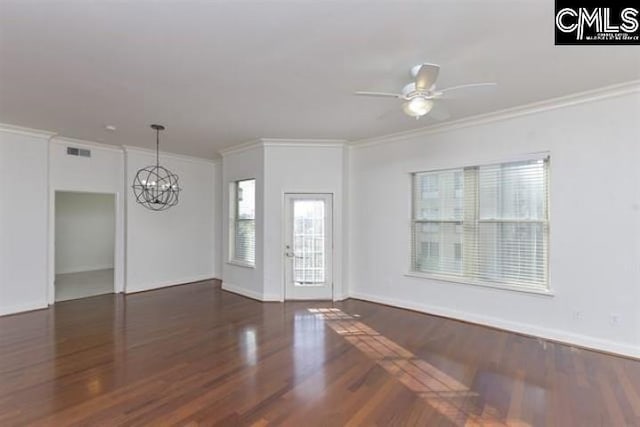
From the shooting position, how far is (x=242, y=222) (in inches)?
255

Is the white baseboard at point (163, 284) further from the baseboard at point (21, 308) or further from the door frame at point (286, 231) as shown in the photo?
the door frame at point (286, 231)

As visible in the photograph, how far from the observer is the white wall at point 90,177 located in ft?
18.3

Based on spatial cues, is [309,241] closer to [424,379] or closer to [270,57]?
[424,379]

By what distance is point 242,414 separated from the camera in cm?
248

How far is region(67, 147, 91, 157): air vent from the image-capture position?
5.81m

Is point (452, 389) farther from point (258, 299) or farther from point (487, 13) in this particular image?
point (258, 299)

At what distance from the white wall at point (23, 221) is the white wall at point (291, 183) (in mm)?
3545

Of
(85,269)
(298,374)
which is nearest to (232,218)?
(298,374)

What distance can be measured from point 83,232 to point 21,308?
4378 millimetres

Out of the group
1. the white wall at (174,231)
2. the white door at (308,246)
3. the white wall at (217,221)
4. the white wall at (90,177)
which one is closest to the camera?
the white wall at (90,177)

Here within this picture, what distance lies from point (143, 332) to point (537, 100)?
556 centimetres

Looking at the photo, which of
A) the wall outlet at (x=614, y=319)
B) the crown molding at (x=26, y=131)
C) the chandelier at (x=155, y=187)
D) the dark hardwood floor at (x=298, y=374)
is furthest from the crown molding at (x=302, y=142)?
the wall outlet at (x=614, y=319)

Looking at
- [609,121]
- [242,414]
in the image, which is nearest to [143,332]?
[242,414]

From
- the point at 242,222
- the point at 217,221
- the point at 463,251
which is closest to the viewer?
the point at 463,251
